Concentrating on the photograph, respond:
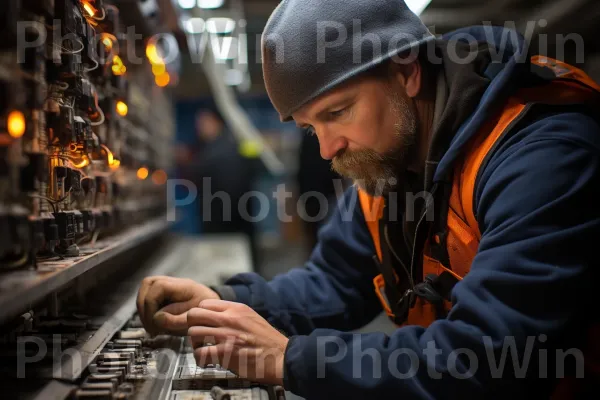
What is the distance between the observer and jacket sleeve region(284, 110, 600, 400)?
102 centimetres

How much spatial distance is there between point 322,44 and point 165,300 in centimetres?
79

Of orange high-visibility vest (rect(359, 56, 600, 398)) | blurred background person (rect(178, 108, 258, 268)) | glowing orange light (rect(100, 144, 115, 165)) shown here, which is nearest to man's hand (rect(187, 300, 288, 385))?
orange high-visibility vest (rect(359, 56, 600, 398))

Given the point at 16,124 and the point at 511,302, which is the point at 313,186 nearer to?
the point at 511,302

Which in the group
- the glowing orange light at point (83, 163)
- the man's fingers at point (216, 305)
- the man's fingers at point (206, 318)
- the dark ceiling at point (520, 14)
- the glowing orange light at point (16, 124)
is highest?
the dark ceiling at point (520, 14)

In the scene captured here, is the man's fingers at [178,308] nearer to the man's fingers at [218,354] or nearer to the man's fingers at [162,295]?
the man's fingers at [162,295]

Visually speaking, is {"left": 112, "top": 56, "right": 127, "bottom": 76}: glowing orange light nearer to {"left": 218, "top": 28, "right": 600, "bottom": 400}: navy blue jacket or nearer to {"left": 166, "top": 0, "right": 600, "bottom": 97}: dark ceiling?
{"left": 218, "top": 28, "right": 600, "bottom": 400}: navy blue jacket

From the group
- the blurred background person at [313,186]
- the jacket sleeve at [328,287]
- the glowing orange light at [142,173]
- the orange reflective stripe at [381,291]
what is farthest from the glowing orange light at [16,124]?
the blurred background person at [313,186]

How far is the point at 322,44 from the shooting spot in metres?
1.33

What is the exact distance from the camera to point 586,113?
121cm

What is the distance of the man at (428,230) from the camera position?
1.04 metres

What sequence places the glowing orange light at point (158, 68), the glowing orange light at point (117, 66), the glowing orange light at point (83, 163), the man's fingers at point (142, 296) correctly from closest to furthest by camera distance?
the glowing orange light at point (83, 163), the man's fingers at point (142, 296), the glowing orange light at point (117, 66), the glowing orange light at point (158, 68)

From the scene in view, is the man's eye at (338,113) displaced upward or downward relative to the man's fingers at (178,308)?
upward

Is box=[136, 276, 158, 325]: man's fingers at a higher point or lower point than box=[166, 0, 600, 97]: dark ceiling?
lower

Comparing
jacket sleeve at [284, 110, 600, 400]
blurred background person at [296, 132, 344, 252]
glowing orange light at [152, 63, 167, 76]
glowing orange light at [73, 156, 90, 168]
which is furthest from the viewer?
blurred background person at [296, 132, 344, 252]
